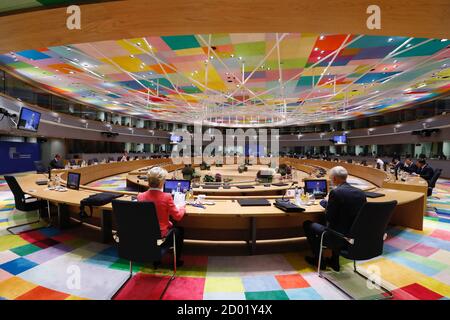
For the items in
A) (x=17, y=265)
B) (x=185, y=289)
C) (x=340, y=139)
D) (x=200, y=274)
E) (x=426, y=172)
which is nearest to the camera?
(x=185, y=289)

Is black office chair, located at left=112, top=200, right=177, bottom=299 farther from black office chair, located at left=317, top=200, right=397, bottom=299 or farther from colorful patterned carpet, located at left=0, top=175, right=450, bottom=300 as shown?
black office chair, located at left=317, top=200, right=397, bottom=299

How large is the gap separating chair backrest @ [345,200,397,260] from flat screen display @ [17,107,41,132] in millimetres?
11515

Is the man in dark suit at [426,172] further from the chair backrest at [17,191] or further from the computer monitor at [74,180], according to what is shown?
the chair backrest at [17,191]

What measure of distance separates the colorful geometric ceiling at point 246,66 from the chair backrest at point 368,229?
5.68 metres

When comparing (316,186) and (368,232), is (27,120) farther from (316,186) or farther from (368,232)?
(368,232)

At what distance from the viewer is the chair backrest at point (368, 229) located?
7.43 feet

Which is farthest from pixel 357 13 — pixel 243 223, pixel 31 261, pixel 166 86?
pixel 166 86

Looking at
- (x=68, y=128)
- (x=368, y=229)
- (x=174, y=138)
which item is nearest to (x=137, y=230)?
(x=368, y=229)

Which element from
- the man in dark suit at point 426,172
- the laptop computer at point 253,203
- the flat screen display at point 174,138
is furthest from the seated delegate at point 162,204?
the flat screen display at point 174,138

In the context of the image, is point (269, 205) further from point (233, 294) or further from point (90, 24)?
point (90, 24)

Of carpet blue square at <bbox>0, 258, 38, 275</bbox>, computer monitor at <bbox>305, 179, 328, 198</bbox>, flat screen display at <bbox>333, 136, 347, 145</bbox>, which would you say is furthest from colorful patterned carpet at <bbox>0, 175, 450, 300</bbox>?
flat screen display at <bbox>333, 136, 347, 145</bbox>

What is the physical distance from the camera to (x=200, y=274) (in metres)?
2.77

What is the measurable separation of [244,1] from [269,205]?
2620 millimetres

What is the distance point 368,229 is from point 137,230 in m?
2.40
